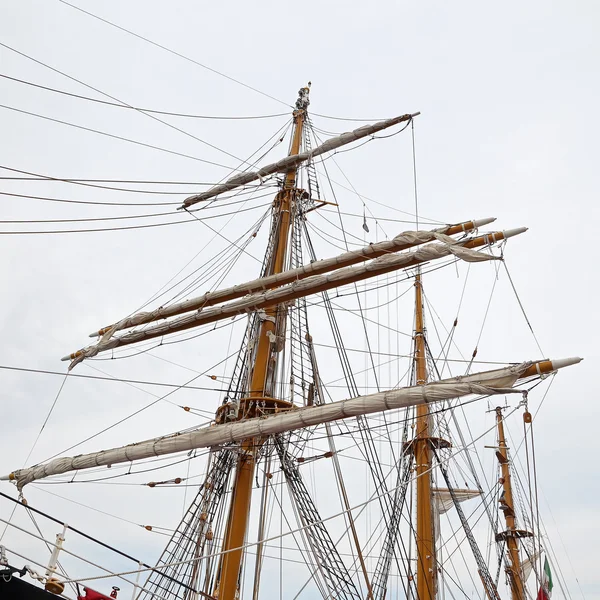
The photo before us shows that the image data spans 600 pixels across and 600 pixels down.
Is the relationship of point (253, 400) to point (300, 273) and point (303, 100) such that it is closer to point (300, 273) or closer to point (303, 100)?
point (300, 273)

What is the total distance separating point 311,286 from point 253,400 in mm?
2342

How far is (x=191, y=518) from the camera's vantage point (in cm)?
1294

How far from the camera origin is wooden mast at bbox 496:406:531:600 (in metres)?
22.8

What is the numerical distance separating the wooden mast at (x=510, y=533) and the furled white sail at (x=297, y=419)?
12955 millimetres

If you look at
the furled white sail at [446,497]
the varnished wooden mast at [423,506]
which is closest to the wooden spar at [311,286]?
the varnished wooden mast at [423,506]

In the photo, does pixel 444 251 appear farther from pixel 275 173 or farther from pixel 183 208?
pixel 183 208

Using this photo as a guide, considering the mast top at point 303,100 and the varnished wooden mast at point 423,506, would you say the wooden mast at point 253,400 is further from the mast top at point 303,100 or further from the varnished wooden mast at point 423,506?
the varnished wooden mast at point 423,506

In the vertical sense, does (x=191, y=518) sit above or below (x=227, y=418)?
below

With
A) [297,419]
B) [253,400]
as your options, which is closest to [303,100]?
[253,400]

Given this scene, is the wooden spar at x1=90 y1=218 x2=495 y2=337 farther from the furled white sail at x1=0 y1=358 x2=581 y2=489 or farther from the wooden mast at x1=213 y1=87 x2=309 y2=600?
the furled white sail at x1=0 y1=358 x2=581 y2=489

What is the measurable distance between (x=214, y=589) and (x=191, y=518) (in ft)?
5.43

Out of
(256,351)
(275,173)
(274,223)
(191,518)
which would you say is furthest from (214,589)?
(275,173)

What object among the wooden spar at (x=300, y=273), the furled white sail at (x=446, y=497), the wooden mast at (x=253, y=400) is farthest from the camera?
the furled white sail at (x=446, y=497)

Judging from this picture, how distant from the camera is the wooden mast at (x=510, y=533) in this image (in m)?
22.8
